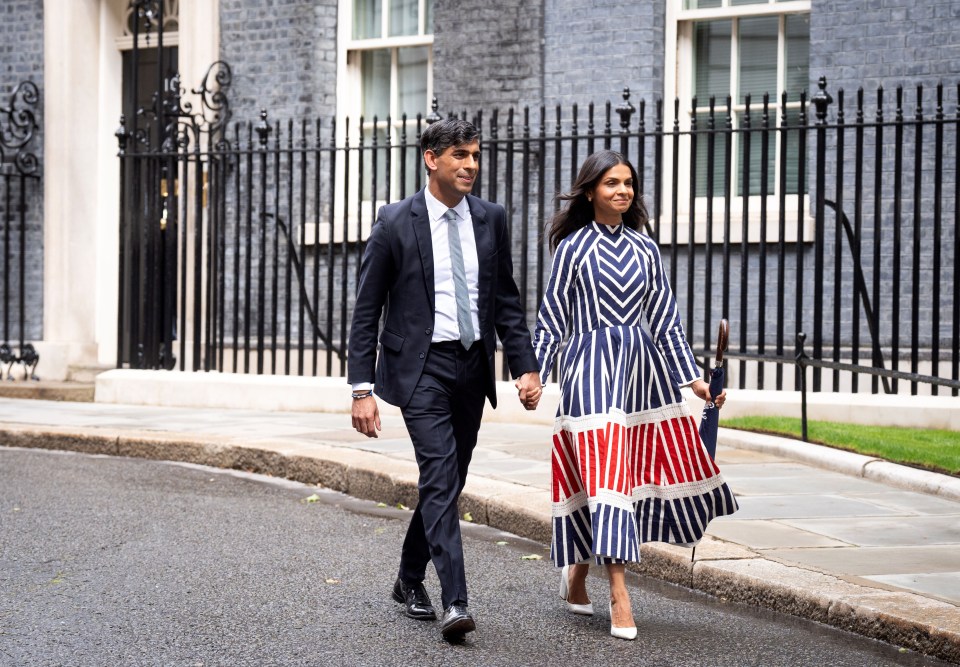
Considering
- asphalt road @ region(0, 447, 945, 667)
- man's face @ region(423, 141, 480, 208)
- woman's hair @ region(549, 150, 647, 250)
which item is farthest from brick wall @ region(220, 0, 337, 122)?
man's face @ region(423, 141, 480, 208)

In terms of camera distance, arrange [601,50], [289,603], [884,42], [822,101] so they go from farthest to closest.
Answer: [601,50], [884,42], [822,101], [289,603]

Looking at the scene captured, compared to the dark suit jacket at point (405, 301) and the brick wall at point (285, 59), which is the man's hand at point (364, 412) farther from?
the brick wall at point (285, 59)

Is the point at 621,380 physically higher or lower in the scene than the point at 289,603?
higher

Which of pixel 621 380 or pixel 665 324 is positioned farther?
pixel 665 324

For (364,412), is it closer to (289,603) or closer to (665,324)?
(289,603)

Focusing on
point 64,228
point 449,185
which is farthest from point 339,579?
point 64,228

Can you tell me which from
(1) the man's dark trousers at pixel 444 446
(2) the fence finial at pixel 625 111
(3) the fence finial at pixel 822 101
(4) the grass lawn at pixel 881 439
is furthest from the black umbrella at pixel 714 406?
(2) the fence finial at pixel 625 111

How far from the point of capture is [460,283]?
16.2 ft

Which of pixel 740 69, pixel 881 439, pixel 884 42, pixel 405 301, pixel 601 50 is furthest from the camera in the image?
pixel 601 50

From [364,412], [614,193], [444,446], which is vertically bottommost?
[444,446]

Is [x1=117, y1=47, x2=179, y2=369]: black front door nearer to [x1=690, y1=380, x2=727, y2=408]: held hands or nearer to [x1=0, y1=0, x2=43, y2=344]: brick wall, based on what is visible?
[x1=0, y1=0, x2=43, y2=344]: brick wall

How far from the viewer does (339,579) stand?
574 cm

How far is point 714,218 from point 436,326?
22.6ft

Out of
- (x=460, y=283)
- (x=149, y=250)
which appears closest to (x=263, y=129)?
(x=149, y=250)
